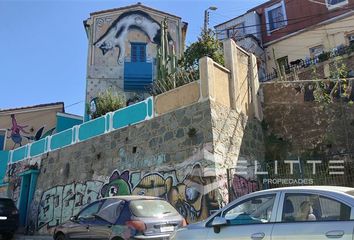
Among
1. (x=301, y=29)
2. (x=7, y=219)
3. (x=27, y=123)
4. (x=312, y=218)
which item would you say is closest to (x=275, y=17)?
(x=301, y=29)

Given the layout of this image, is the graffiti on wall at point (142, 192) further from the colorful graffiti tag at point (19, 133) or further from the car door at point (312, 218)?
the colorful graffiti tag at point (19, 133)

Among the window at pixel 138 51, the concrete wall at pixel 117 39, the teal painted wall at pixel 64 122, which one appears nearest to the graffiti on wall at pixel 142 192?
the teal painted wall at pixel 64 122

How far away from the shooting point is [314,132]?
13.8m

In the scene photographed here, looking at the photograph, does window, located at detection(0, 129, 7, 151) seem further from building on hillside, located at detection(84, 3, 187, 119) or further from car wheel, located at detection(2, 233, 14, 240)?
car wheel, located at detection(2, 233, 14, 240)

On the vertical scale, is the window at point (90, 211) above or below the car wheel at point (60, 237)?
above

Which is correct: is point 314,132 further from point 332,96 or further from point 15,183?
point 15,183

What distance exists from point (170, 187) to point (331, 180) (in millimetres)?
4854

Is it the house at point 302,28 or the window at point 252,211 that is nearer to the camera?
the window at point 252,211

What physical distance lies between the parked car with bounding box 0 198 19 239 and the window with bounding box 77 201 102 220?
7091mm

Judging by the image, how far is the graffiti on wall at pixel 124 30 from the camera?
2375 centimetres

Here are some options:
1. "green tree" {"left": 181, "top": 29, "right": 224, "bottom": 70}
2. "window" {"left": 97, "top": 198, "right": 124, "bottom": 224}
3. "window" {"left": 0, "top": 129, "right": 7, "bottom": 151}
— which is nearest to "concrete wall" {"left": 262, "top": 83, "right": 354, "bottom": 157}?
"green tree" {"left": 181, "top": 29, "right": 224, "bottom": 70}

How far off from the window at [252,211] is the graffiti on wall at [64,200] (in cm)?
982

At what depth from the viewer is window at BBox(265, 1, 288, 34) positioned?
2695 cm

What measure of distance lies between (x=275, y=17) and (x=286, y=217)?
2428 cm
